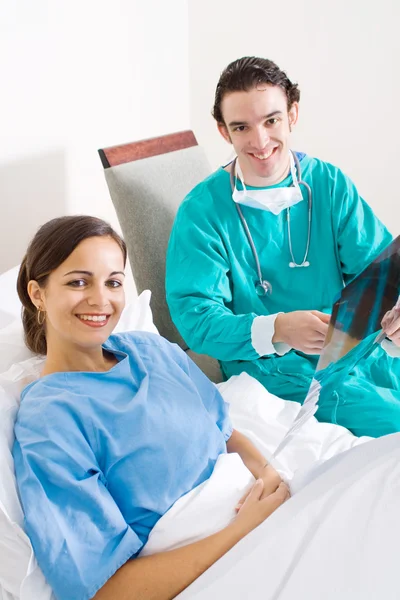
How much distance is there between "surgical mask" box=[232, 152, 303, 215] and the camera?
65.1 inches

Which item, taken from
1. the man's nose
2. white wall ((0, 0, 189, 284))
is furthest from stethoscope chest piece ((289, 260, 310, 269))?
white wall ((0, 0, 189, 284))

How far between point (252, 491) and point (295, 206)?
79 centimetres

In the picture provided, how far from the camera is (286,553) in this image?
0.93m

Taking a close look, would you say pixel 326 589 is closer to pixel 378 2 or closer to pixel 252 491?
pixel 252 491

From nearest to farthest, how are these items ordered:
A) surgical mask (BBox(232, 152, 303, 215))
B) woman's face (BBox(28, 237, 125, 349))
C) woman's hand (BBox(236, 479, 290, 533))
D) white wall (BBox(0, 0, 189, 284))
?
1. woman's hand (BBox(236, 479, 290, 533))
2. woman's face (BBox(28, 237, 125, 349))
3. surgical mask (BBox(232, 152, 303, 215))
4. white wall (BBox(0, 0, 189, 284))

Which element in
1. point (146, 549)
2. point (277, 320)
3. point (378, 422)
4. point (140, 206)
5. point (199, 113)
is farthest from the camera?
point (199, 113)

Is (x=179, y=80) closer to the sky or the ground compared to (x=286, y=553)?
closer to the sky

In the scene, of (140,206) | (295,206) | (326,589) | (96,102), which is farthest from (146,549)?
(96,102)

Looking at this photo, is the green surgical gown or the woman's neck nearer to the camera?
the woman's neck

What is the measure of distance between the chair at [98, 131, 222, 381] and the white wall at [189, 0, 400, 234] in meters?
1.17

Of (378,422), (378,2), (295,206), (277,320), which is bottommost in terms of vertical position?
(378,422)

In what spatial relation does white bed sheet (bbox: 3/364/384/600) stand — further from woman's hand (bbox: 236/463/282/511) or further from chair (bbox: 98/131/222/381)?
chair (bbox: 98/131/222/381)

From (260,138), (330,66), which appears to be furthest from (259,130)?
(330,66)

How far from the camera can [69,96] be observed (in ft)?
6.89
